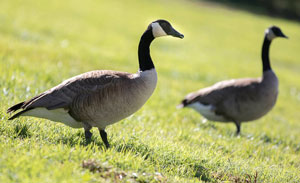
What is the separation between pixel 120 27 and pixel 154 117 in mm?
21579

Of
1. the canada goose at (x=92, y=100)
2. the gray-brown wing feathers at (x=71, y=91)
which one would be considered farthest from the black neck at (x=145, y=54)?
the gray-brown wing feathers at (x=71, y=91)

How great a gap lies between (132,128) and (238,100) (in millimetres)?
3625

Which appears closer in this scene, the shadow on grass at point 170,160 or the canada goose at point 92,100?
the shadow on grass at point 170,160

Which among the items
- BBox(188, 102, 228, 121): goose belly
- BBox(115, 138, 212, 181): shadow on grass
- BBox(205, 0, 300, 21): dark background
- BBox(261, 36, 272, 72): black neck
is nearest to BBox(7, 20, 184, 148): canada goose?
BBox(115, 138, 212, 181): shadow on grass

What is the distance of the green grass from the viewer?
15.0 ft

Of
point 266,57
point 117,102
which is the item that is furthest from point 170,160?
point 266,57

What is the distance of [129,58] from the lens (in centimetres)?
1786

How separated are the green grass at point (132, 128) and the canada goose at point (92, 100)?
33 centimetres

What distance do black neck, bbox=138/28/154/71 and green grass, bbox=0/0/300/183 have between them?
121cm

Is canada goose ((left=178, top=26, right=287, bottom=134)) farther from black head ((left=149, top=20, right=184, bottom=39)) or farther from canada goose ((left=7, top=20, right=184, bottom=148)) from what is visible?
canada goose ((left=7, top=20, right=184, bottom=148))

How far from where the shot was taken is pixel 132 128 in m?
7.23

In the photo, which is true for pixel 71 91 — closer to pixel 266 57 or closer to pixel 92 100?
pixel 92 100

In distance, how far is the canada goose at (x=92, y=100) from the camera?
544 cm

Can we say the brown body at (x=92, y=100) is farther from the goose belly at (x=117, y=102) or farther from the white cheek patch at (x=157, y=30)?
the white cheek patch at (x=157, y=30)
